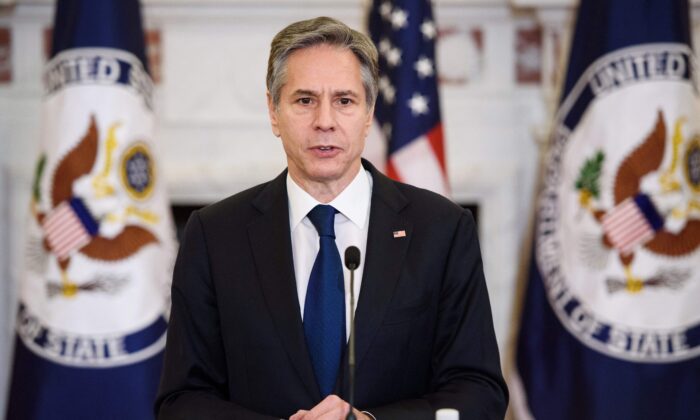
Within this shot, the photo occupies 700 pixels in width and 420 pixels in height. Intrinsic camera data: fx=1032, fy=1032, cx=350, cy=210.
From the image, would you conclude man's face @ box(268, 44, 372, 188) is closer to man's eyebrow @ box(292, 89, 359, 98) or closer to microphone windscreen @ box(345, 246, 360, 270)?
man's eyebrow @ box(292, 89, 359, 98)

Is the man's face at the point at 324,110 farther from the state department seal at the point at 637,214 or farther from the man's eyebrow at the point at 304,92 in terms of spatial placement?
the state department seal at the point at 637,214

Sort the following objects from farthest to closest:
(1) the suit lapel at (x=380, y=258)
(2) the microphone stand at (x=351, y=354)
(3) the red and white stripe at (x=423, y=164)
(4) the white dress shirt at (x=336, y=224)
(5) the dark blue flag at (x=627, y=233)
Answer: (3) the red and white stripe at (x=423, y=164), (5) the dark blue flag at (x=627, y=233), (4) the white dress shirt at (x=336, y=224), (1) the suit lapel at (x=380, y=258), (2) the microphone stand at (x=351, y=354)

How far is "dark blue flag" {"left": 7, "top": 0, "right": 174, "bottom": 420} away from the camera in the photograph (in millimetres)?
4113

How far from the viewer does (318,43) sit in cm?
195

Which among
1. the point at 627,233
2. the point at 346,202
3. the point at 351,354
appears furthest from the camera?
the point at 627,233

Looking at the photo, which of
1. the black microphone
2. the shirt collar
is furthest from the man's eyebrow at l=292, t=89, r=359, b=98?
the black microphone

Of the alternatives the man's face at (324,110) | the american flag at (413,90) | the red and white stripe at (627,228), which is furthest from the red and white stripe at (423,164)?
the man's face at (324,110)

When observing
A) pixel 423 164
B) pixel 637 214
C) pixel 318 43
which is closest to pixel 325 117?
pixel 318 43

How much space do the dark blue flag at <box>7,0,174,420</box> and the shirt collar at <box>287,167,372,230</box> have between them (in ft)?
7.34

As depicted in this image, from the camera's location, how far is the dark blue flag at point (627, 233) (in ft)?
13.3

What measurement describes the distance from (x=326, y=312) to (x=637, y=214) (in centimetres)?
248

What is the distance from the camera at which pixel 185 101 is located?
4.81 metres

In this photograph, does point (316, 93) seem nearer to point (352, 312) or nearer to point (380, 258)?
point (380, 258)

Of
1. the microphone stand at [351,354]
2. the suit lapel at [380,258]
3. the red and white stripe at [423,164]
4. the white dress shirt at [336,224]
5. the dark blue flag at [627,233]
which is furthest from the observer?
the red and white stripe at [423,164]
